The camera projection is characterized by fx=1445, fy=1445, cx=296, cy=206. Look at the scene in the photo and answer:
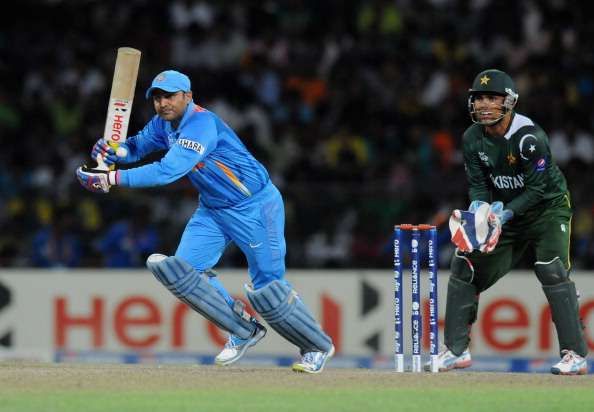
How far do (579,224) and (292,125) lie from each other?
3.30 meters

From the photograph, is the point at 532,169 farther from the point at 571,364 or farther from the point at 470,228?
the point at 571,364

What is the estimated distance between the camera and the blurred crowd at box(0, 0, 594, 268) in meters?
13.2

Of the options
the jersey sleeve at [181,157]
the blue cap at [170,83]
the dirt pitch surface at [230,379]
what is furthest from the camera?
the blue cap at [170,83]

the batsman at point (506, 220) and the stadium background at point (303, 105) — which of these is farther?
the stadium background at point (303, 105)

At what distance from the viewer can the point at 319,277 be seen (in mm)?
12953

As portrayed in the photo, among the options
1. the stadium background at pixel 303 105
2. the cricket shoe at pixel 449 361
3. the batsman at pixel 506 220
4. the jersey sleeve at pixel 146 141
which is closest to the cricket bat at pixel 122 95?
the jersey sleeve at pixel 146 141

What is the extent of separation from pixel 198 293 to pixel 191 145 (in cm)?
94

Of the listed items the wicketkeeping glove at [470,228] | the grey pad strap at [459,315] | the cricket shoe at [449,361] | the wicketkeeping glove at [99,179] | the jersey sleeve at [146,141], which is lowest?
the cricket shoe at [449,361]

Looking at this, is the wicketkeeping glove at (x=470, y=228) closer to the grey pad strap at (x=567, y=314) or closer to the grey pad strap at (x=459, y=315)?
the grey pad strap at (x=459, y=315)

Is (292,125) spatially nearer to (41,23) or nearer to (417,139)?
(417,139)

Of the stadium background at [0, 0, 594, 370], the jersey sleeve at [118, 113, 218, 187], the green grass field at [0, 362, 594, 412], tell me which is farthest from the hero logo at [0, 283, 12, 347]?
the jersey sleeve at [118, 113, 218, 187]

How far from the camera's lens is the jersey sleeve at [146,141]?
895cm

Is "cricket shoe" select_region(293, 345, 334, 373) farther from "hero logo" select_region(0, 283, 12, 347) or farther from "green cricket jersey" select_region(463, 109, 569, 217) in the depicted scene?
"hero logo" select_region(0, 283, 12, 347)

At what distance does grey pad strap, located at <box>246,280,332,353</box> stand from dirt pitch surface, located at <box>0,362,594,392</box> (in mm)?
212
